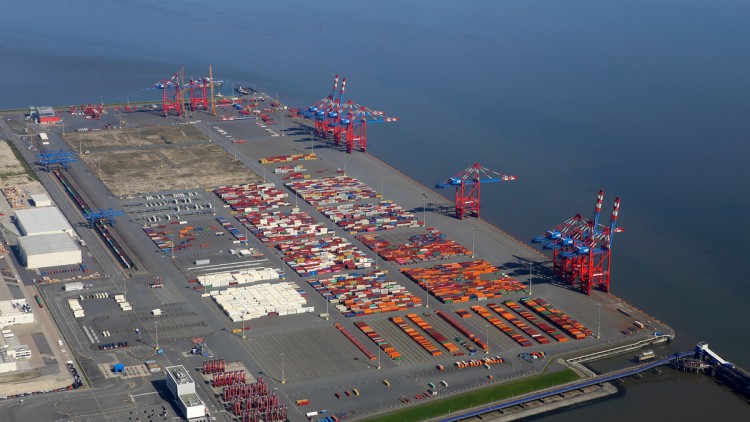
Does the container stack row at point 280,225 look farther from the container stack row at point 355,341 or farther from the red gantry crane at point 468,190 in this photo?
the container stack row at point 355,341

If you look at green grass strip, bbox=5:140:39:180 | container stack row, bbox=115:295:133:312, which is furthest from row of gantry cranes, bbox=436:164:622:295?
green grass strip, bbox=5:140:39:180

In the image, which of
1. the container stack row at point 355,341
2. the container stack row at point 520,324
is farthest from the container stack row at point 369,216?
the container stack row at point 355,341

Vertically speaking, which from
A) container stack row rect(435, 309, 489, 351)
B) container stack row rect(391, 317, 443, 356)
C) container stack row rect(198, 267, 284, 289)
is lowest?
container stack row rect(391, 317, 443, 356)

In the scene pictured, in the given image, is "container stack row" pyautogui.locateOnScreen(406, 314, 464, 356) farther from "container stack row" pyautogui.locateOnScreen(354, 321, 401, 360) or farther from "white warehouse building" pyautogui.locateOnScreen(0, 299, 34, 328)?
"white warehouse building" pyautogui.locateOnScreen(0, 299, 34, 328)

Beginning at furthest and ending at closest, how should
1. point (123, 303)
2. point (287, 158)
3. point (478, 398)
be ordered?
1. point (287, 158)
2. point (123, 303)
3. point (478, 398)

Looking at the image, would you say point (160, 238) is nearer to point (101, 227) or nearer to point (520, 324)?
point (101, 227)

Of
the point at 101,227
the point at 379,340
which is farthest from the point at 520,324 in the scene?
the point at 101,227

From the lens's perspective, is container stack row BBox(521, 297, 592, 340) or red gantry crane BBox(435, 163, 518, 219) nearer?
container stack row BBox(521, 297, 592, 340)
